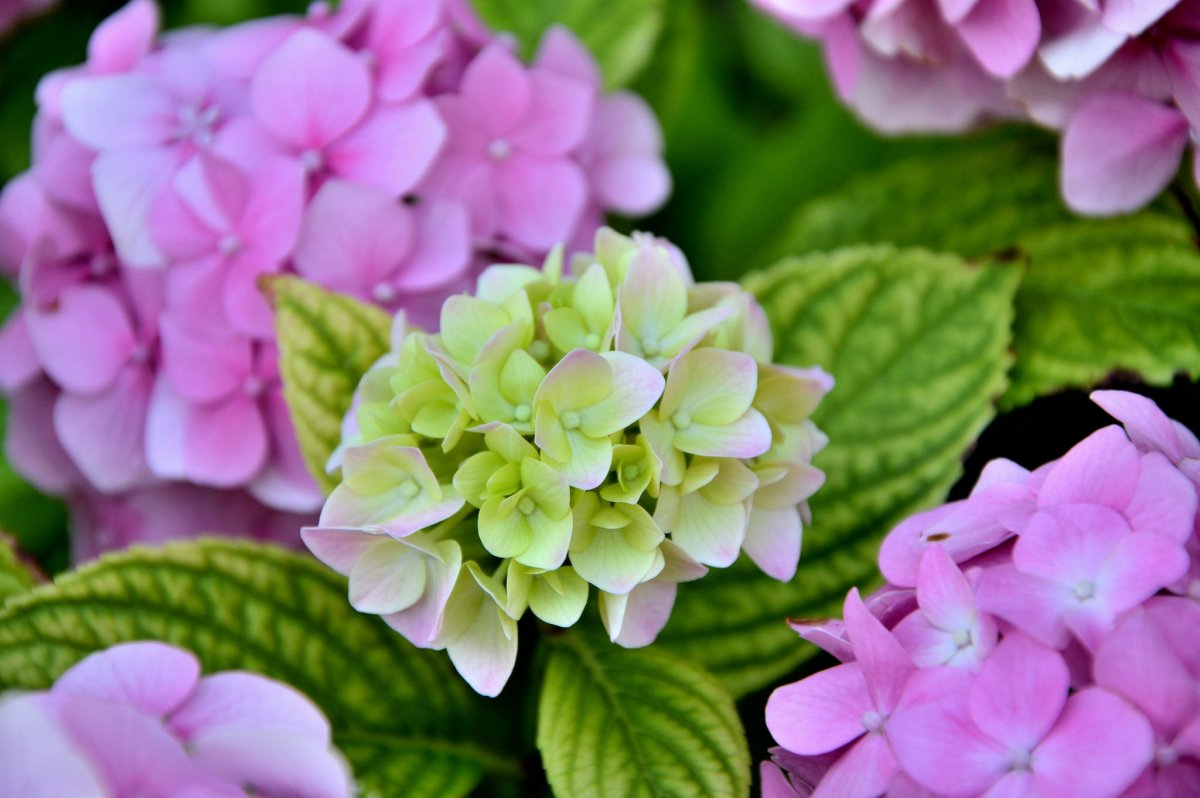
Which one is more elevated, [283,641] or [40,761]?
[40,761]

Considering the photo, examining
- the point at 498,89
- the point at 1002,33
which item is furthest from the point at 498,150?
the point at 1002,33

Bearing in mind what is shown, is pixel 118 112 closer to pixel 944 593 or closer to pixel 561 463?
pixel 561 463

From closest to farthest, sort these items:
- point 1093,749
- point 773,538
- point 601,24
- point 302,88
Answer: point 1093,749 < point 773,538 < point 302,88 < point 601,24

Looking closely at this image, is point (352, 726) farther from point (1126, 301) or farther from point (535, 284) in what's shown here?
point (1126, 301)

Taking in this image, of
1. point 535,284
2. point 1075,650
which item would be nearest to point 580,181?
point 535,284

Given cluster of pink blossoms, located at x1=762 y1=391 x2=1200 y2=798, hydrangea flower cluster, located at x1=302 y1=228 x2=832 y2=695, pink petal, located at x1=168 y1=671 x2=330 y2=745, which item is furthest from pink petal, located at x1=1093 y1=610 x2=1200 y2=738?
pink petal, located at x1=168 y1=671 x2=330 y2=745

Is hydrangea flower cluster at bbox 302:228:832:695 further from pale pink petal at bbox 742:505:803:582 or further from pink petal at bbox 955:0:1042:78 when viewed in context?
pink petal at bbox 955:0:1042:78

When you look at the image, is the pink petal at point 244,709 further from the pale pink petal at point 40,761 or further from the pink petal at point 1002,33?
the pink petal at point 1002,33

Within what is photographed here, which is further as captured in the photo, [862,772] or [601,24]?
[601,24]
